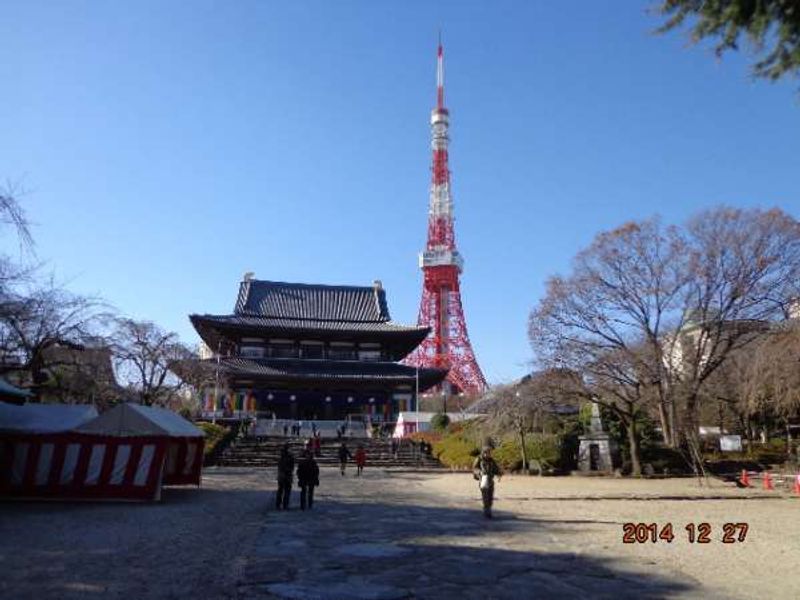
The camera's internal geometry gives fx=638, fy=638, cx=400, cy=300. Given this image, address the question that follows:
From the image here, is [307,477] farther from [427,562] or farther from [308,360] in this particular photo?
[308,360]

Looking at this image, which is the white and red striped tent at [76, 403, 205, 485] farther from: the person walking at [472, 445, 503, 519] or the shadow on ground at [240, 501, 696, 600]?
the person walking at [472, 445, 503, 519]

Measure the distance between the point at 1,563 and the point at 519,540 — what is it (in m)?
6.83

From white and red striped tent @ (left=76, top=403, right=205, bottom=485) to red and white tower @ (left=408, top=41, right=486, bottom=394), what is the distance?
41.9 meters

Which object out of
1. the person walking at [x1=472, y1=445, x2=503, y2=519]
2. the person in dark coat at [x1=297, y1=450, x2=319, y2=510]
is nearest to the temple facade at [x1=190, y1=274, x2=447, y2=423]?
the person in dark coat at [x1=297, y1=450, x2=319, y2=510]

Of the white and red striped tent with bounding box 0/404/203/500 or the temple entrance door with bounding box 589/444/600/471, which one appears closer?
the white and red striped tent with bounding box 0/404/203/500

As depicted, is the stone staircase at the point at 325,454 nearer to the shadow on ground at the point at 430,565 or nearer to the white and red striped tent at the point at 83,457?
the white and red striped tent at the point at 83,457

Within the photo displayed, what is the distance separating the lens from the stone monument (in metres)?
25.4

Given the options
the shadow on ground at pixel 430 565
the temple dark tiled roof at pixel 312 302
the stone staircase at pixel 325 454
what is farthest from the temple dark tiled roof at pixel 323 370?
the shadow on ground at pixel 430 565

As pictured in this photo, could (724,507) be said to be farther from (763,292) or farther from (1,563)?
(1,563)

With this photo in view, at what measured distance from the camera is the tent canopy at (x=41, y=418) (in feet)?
46.8

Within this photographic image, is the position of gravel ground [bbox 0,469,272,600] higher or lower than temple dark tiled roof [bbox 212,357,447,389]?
lower

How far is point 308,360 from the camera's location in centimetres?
4403

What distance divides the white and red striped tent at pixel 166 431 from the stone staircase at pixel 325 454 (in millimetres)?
10445

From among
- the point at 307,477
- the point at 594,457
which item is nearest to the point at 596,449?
the point at 594,457
